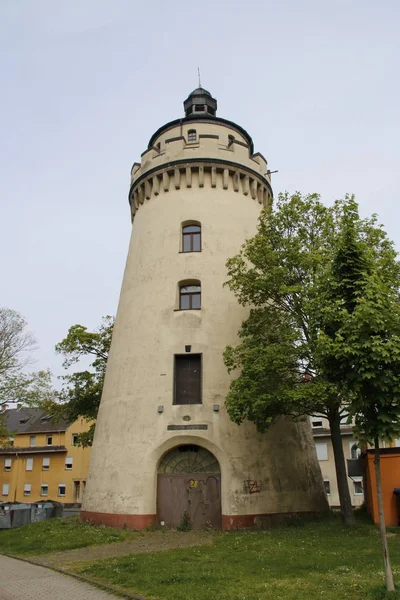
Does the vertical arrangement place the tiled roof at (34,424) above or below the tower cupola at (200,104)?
below

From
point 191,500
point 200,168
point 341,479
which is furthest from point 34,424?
point 341,479

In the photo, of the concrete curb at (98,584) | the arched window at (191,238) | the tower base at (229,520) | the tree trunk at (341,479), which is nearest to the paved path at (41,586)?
the concrete curb at (98,584)

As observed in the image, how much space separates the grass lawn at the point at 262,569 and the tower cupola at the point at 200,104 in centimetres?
2090

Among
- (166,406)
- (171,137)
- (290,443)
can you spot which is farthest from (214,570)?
(171,137)

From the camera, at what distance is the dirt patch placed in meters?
13.1

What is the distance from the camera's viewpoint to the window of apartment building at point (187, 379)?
62.8 feet

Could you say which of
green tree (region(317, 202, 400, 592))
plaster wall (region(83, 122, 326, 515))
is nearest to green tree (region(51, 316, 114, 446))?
plaster wall (region(83, 122, 326, 515))

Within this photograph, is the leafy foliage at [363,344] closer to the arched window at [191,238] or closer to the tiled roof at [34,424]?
the arched window at [191,238]

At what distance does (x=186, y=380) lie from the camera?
1938 cm

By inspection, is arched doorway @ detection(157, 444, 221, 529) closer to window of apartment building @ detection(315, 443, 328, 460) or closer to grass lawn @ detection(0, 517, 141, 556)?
grass lawn @ detection(0, 517, 141, 556)

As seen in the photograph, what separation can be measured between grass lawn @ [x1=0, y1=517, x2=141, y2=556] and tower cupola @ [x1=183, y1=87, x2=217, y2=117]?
20107mm

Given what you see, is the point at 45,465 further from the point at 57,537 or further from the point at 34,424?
the point at 57,537

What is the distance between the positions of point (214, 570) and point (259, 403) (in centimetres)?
534

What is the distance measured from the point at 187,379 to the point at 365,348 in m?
11.2
